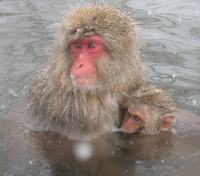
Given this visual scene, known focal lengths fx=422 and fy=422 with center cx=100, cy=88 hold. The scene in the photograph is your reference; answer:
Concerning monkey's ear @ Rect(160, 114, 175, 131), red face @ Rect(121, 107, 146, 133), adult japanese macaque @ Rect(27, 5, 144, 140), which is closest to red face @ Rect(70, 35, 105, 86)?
adult japanese macaque @ Rect(27, 5, 144, 140)

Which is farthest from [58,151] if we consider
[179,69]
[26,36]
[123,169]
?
[26,36]

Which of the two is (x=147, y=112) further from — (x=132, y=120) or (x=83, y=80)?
(x=83, y=80)

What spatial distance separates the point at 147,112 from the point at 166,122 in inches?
9.4

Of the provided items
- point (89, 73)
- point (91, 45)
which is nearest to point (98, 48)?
point (91, 45)

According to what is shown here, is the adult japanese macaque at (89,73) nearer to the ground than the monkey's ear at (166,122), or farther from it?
farther from it

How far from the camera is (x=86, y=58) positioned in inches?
154

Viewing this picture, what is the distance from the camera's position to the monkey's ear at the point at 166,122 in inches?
176

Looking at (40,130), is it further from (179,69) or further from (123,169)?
(179,69)

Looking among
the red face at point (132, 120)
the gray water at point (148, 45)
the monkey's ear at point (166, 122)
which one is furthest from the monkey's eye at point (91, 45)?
the monkey's ear at point (166, 122)

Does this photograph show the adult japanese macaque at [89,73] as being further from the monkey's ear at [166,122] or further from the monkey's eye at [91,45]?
the monkey's ear at [166,122]

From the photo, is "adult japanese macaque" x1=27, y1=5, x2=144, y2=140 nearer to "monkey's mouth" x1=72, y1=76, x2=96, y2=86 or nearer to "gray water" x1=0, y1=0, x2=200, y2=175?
"monkey's mouth" x1=72, y1=76, x2=96, y2=86

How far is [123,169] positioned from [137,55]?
116cm

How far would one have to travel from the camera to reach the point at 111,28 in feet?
13.2

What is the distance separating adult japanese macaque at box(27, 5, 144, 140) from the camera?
3.95 meters
